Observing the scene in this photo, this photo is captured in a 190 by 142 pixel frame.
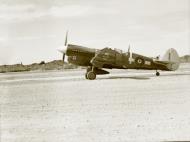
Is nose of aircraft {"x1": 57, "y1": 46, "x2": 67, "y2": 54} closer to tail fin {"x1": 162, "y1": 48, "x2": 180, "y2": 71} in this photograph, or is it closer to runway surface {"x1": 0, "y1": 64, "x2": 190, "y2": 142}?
tail fin {"x1": 162, "y1": 48, "x2": 180, "y2": 71}

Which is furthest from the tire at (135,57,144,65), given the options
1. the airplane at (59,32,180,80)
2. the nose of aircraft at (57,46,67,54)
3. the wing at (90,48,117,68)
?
the nose of aircraft at (57,46,67,54)

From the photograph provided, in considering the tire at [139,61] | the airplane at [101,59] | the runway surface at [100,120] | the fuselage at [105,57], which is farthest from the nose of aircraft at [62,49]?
the runway surface at [100,120]

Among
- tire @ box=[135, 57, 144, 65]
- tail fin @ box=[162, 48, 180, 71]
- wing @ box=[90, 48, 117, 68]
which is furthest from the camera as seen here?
tail fin @ box=[162, 48, 180, 71]

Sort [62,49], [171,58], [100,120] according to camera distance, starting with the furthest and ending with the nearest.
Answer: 1. [171,58]
2. [62,49]
3. [100,120]

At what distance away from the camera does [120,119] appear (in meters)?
9.80

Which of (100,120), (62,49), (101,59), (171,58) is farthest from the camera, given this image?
(171,58)

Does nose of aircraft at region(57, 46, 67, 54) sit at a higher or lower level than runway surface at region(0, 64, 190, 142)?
higher

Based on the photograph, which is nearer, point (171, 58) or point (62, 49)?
point (62, 49)

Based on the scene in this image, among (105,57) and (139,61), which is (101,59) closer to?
(105,57)

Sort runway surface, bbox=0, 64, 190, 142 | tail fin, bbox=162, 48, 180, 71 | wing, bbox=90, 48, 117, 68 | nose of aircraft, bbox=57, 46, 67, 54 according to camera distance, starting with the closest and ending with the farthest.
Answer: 1. runway surface, bbox=0, 64, 190, 142
2. wing, bbox=90, 48, 117, 68
3. nose of aircraft, bbox=57, 46, 67, 54
4. tail fin, bbox=162, 48, 180, 71

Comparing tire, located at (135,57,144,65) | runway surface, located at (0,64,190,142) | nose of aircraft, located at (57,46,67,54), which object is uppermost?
nose of aircraft, located at (57,46,67,54)

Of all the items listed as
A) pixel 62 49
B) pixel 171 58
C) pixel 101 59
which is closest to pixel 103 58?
pixel 101 59

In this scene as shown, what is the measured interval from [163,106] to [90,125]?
11.2ft

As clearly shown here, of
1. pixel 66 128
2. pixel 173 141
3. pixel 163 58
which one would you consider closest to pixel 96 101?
pixel 66 128
